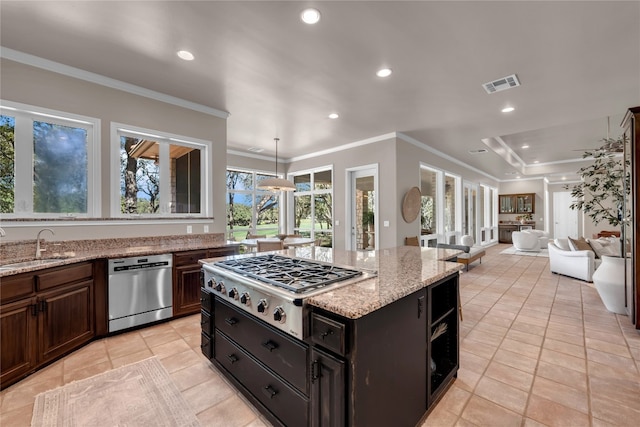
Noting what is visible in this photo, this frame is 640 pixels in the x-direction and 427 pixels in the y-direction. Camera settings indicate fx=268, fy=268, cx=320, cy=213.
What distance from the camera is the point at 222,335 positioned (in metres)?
2.06

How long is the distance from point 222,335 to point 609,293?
4.64 m

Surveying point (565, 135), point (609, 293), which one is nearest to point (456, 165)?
point (565, 135)

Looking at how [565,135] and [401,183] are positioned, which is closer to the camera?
[401,183]

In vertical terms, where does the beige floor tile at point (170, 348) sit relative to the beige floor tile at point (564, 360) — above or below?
above

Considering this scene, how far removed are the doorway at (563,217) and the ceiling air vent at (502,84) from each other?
10732 mm

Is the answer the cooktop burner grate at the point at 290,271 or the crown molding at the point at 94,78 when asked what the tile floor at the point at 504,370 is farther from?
the crown molding at the point at 94,78

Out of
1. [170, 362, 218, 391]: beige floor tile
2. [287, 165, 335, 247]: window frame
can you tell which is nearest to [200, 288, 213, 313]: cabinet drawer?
[170, 362, 218, 391]: beige floor tile

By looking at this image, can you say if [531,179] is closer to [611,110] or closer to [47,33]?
[611,110]

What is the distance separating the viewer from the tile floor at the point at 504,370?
175 cm

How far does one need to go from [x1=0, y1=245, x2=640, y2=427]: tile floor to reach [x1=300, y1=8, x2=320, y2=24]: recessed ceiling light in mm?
2896

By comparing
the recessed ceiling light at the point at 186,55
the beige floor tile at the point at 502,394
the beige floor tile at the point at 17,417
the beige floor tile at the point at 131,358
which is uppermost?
the recessed ceiling light at the point at 186,55

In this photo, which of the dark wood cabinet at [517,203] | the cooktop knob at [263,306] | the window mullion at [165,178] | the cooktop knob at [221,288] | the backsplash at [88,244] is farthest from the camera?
the dark wood cabinet at [517,203]

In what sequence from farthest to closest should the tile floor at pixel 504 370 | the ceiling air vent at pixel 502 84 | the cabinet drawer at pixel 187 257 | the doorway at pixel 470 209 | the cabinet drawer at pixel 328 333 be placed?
the doorway at pixel 470 209 < the cabinet drawer at pixel 187 257 < the ceiling air vent at pixel 502 84 < the tile floor at pixel 504 370 < the cabinet drawer at pixel 328 333

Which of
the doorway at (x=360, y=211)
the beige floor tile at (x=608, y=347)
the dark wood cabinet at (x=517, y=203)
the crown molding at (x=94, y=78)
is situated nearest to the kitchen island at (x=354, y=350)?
the beige floor tile at (x=608, y=347)
